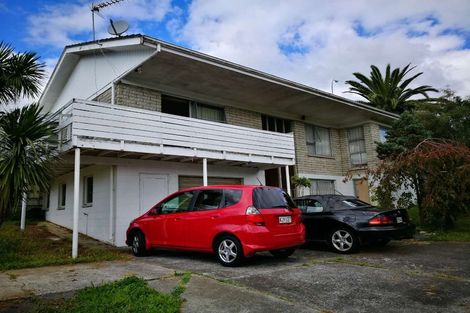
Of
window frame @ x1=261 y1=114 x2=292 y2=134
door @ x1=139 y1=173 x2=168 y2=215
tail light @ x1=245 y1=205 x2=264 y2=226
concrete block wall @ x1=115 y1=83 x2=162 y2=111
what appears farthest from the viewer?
window frame @ x1=261 y1=114 x2=292 y2=134

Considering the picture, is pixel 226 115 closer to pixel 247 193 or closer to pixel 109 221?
pixel 109 221

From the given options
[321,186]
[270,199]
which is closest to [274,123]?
[321,186]

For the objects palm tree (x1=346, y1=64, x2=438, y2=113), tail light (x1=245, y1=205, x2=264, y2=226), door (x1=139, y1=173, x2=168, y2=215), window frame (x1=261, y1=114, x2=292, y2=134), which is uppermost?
palm tree (x1=346, y1=64, x2=438, y2=113)

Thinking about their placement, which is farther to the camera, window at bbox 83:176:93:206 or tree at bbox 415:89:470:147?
tree at bbox 415:89:470:147

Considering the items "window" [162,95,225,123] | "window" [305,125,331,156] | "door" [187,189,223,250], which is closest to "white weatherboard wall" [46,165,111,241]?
"window" [162,95,225,123]

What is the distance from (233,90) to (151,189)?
4.83 metres

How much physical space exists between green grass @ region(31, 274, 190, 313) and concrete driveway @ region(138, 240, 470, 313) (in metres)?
0.29

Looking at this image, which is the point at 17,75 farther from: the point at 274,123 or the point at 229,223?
the point at 274,123

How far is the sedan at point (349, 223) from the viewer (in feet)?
28.7

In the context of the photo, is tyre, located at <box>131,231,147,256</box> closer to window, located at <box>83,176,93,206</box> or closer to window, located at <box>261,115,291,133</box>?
window, located at <box>83,176,93,206</box>

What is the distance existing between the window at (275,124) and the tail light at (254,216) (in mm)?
10152

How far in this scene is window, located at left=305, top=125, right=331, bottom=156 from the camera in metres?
18.8

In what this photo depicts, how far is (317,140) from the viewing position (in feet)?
63.0

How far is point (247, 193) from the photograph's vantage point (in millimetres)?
7590
